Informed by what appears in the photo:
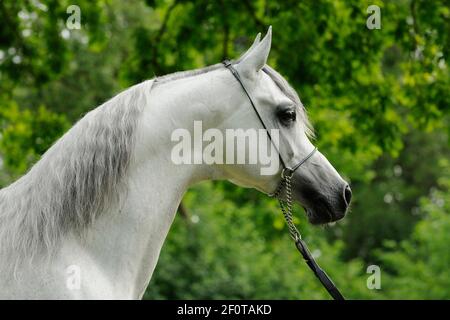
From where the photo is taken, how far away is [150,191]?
3.22 metres

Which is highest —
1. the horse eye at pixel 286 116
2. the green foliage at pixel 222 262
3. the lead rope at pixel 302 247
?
the horse eye at pixel 286 116

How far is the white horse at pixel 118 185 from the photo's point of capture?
300cm

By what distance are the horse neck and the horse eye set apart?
327 mm

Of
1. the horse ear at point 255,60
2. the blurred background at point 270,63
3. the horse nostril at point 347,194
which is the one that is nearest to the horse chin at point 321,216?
the horse nostril at point 347,194

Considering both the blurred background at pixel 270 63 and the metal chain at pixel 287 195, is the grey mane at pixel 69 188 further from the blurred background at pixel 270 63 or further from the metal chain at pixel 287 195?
the blurred background at pixel 270 63

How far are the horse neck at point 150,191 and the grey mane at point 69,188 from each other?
0.07m

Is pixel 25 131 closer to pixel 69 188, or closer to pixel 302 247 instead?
pixel 302 247

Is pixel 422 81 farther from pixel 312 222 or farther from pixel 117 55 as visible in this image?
pixel 117 55

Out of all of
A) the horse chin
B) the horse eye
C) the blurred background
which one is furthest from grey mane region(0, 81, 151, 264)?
the blurred background

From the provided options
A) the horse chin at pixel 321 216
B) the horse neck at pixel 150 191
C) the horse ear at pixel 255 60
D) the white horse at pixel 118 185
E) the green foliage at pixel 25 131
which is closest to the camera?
the white horse at pixel 118 185

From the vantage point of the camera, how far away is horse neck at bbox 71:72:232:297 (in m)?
3.13

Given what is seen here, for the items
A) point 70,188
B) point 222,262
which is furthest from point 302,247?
point 222,262

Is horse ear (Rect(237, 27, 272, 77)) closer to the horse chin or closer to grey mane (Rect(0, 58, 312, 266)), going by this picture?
grey mane (Rect(0, 58, 312, 266))

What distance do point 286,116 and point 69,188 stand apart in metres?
1.11
